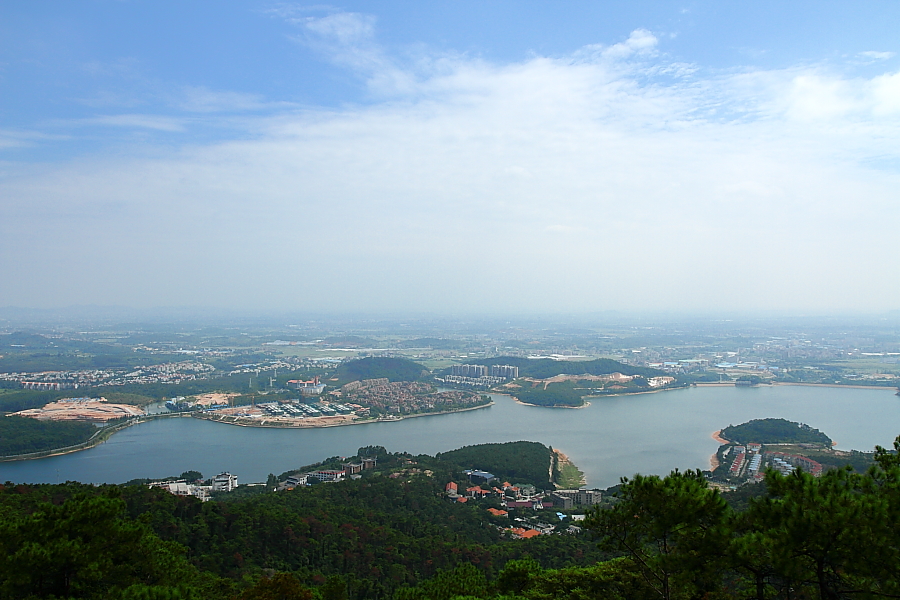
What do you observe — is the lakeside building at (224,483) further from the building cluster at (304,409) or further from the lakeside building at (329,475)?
the building cluster at (304,409)

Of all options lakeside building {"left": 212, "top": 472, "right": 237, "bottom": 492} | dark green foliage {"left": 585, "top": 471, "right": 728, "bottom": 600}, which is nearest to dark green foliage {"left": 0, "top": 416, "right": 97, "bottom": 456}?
lakeside building {"left": 212, "top": 472, "right": 237, "bottom": 492}

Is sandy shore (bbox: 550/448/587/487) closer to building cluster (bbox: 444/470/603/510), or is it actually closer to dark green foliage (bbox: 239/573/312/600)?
building cluster (bbox: 444/470/603/510)

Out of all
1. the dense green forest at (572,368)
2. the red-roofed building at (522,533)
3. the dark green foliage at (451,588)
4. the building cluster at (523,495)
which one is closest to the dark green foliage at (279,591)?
the dark green foliage at (451,588)

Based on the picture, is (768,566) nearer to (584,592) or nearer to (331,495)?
(584,592)

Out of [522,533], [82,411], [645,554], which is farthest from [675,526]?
[82,411]

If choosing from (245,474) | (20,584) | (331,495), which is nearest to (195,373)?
(245,474)

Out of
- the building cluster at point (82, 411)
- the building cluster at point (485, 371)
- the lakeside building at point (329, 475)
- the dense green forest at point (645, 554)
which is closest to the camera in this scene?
the dense green forest at point (645, 554)
